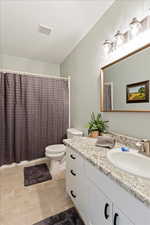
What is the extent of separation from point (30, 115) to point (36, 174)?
1084 millimetres

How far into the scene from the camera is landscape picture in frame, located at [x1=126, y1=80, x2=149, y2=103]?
1016 millimetres

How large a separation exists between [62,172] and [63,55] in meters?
2.49

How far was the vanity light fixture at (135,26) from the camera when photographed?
101 cm

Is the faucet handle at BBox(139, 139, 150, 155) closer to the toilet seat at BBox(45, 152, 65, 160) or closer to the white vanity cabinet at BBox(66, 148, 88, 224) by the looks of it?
the white vanity cabinet at BBox(66, 148, 88, 224)

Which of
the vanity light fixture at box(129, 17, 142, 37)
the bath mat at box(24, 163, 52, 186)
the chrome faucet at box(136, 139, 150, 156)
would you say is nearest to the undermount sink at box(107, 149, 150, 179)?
the chrome faucet at box(136, 139, 150, 156)

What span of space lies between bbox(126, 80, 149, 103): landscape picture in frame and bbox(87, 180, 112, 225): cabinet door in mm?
870

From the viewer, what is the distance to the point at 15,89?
2.09 metres

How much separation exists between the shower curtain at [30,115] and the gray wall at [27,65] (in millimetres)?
717

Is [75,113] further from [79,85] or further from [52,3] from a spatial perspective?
[52,3]

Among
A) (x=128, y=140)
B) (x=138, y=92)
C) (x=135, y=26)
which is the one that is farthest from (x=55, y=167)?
(x=135, y=26)

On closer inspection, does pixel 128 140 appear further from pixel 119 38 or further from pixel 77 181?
pixel 119 38

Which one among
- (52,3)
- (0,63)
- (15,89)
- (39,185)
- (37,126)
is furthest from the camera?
(0,63)

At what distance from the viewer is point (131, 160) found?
91 cm

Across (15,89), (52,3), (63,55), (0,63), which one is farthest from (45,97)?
(52,3)
